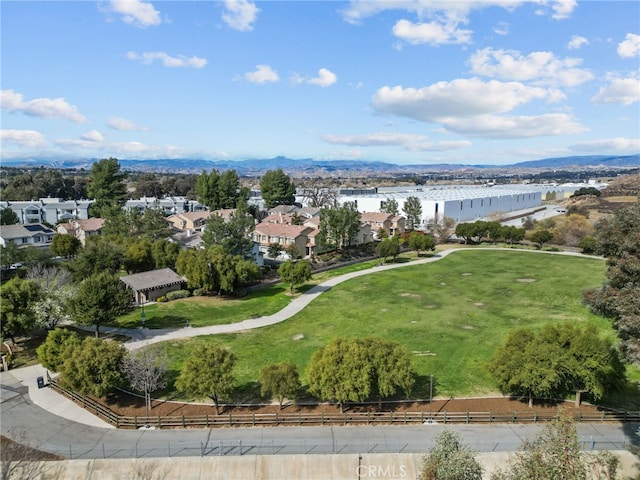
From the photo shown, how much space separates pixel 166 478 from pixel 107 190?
8490 centimetres

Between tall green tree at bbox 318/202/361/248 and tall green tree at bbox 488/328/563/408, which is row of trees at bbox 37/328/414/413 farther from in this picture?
tall green tree at bbox 318/202/361/248

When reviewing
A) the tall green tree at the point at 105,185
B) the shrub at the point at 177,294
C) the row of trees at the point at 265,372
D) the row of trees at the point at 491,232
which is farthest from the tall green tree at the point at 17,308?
the row of trees at the point at 491,232

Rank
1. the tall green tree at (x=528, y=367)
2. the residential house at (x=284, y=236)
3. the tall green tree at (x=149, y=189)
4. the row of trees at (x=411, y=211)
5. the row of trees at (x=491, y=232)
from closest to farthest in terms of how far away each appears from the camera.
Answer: the tall green tree at (x=528, y=367) < the residential house at (x=284, y=236) < the row of trees at (x=491, y=232) < the row of trees at (x=411, y=211) < the tall green tree at (x=149, y=189)

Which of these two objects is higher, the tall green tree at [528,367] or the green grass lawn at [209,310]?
the tall green tree at [528,367]

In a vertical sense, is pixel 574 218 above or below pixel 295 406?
above

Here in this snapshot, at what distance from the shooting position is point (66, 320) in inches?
1635

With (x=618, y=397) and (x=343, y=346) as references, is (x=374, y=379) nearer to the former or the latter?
(x=343, y=346)

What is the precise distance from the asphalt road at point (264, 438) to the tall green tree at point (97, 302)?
1105 centimetres

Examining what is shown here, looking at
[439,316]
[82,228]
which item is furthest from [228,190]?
[439,316]

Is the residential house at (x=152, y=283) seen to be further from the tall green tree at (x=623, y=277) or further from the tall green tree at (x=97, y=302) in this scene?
the tall green tree at (x=623, y=277)

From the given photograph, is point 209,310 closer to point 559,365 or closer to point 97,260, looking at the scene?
point 97,260

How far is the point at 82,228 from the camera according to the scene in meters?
76.9

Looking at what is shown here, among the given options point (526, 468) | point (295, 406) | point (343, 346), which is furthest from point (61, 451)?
point (526, 468)

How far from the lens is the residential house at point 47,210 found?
90.1 metres
